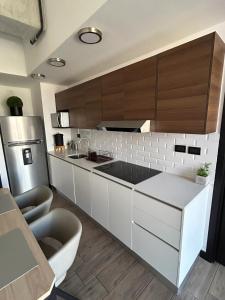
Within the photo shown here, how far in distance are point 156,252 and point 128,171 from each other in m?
0.86

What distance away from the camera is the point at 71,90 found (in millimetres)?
2633

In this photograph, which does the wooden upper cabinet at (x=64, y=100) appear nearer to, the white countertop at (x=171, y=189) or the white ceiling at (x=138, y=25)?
the white ceiling at (x=138, y=25)

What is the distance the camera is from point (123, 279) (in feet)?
4.94

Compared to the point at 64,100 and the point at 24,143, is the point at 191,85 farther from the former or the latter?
the point at 24,143

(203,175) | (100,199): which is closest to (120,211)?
(100,199)

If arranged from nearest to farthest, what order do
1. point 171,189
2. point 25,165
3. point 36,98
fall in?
point 171,189 → point 25,165 → point 36,98

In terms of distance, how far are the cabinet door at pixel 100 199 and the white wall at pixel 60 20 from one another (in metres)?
1.50

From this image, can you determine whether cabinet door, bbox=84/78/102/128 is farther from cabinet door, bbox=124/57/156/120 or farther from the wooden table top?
the wooden table top

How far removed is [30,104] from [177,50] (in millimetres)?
3262

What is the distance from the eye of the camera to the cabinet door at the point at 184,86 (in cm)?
116

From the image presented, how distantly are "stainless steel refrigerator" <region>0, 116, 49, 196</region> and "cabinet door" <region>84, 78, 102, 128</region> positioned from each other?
4.12ft

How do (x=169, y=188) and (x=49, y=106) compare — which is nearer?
(x=169, y=188)

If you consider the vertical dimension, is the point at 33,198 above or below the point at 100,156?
below

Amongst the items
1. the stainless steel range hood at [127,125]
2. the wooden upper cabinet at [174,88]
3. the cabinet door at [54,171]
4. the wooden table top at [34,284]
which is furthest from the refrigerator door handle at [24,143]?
the wooden table top at [34,284]
